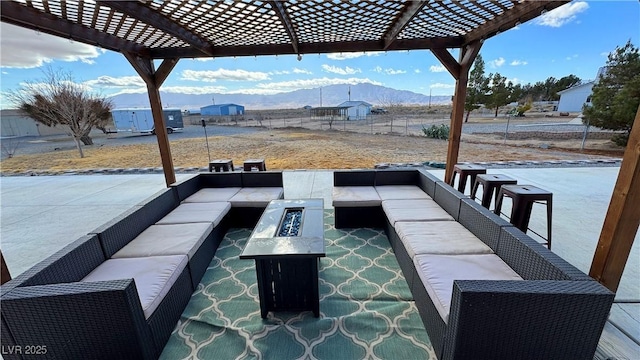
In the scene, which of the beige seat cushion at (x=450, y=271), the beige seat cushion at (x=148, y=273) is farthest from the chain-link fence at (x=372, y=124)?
the beige seat cushion at (x=148, y=273)

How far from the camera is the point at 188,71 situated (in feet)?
192

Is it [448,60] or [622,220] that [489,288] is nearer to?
[622,220]

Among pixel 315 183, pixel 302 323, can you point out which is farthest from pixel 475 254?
pixel 315 183

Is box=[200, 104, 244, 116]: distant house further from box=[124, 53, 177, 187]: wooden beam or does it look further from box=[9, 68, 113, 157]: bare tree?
box=[124, 53, 177, 187]: wooden beam

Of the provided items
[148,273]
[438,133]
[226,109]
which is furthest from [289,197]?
[226,109]

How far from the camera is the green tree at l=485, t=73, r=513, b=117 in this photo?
55.7 ft

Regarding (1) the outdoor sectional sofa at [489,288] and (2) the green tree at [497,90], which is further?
(2) the green tree at [497,90]

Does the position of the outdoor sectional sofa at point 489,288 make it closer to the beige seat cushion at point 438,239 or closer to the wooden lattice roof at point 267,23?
the beige seat cushion at point 438,239

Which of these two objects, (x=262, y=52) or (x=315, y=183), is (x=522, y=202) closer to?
(x=315, y=183)

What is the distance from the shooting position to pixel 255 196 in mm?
3199

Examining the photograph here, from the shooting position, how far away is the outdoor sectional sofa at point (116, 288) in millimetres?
1269

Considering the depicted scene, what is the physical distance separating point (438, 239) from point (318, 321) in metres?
1.10

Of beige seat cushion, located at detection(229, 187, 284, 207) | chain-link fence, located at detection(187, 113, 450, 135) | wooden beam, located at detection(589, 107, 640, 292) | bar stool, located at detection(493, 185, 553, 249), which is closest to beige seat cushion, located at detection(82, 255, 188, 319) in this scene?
beige seat cushion, located at detection(229, 187, 284, 207)

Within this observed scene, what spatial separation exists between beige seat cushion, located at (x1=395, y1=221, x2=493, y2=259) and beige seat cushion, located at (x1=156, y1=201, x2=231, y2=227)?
1.80 metres
